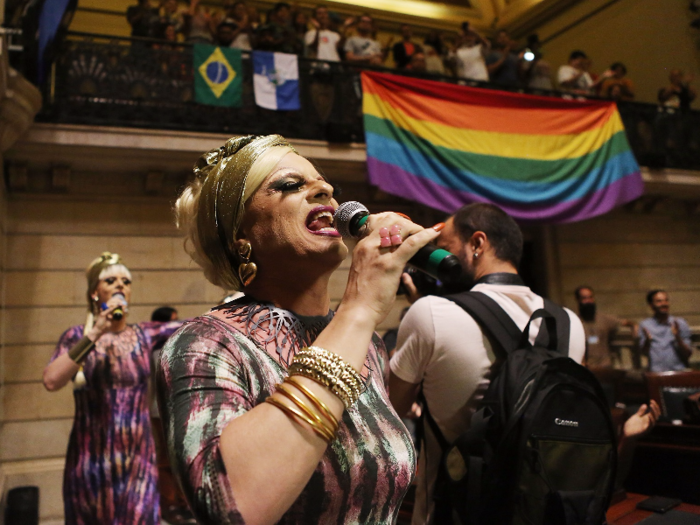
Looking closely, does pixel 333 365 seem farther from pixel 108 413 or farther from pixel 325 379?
pixel 108 413

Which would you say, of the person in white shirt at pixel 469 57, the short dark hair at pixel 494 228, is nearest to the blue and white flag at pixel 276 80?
the person in white shirt at pixel 469 57

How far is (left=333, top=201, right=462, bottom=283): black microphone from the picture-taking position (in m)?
1.14

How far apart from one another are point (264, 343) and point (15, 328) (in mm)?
7206

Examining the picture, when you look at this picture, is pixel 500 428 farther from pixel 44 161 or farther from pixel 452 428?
pixel 44 161

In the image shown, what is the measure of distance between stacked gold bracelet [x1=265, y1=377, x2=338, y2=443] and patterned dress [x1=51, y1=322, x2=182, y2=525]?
3.01 meters

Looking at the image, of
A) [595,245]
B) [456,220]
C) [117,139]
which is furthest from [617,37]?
[456,220]

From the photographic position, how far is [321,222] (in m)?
1.27

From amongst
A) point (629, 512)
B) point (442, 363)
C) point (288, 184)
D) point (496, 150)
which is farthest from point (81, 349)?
point (496, 150)

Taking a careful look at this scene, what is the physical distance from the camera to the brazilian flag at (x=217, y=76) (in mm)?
7273

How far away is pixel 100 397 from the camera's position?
3.56 meters

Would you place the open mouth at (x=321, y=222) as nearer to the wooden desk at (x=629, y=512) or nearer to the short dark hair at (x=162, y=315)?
the wooden desk at (x=629, y=512)

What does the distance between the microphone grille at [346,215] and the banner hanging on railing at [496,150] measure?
5736 mm

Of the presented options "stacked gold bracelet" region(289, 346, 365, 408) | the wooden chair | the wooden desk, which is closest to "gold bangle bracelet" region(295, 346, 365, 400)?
"stacked gold bracelet" region(289, 346, 365, 408)

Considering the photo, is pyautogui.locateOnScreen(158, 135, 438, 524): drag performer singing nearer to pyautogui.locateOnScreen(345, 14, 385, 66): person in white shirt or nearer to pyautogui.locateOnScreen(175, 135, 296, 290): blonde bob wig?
pyautogui.locateOnScreen(175, 135, 296, 290): blonde bob wig
